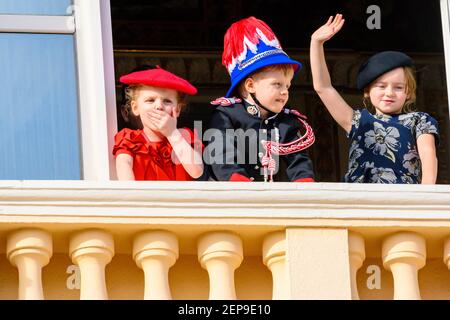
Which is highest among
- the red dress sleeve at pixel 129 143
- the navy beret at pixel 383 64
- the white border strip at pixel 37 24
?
the white border strip at pixel 37 24

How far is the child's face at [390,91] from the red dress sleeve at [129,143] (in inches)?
52.2

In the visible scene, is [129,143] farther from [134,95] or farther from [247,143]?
[247,143]

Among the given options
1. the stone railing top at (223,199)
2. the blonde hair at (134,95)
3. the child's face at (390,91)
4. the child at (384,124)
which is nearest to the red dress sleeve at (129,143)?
the blonde hair at (134,95)

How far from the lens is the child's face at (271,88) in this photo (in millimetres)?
10797

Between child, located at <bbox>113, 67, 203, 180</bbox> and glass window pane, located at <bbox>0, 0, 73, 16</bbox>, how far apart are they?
19.4 inches

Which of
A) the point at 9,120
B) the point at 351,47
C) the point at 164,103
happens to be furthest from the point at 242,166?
the point at 351,47

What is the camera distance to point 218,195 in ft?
32.7

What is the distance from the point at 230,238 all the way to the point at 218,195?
21 centimetres

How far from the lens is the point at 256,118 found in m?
10.8

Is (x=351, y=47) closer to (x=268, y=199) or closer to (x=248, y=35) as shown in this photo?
(x=248, y=35)

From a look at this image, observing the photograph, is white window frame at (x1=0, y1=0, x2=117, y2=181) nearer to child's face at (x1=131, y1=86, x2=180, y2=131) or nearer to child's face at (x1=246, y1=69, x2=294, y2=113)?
child's face at (x1=131, y1=86, x2=180, y2=131)

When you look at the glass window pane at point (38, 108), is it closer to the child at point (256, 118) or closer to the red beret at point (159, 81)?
the red beret at point (159, 81)

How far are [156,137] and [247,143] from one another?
448 millimetres

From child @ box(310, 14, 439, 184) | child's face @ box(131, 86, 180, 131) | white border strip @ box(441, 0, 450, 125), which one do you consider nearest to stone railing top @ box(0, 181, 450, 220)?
child @ box(310, 14, 439, 184)
